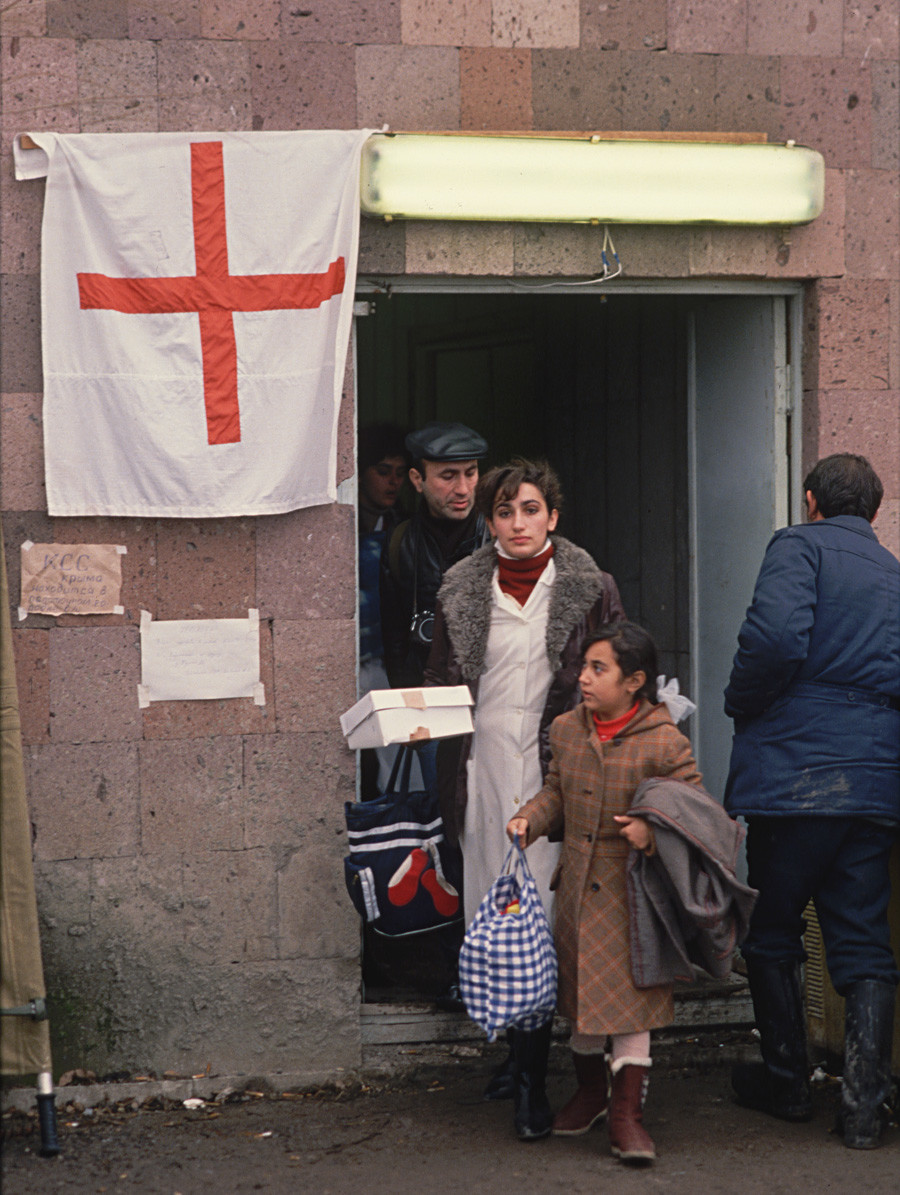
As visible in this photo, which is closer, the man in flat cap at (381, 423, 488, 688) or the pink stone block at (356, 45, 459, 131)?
the pink stone block at (356, 45, 459, 131)

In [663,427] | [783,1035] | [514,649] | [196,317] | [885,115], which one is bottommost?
[783,1035]

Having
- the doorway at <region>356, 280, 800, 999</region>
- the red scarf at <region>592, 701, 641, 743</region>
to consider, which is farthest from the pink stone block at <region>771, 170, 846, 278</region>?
the red scarf at <region>592, 701, 641, 743</region>

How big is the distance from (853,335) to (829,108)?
818 millimetres

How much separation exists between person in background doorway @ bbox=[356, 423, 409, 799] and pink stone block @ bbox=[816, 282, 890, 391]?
5.83 feet

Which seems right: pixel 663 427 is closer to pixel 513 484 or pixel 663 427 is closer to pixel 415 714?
pixel 513 484

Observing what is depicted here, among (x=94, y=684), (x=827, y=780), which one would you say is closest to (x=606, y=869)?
(x=827, y=780)

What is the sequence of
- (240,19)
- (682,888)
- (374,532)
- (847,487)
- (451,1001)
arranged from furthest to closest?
→ (374,532)
(451,1001)
(240,19)
(847,487)
(682,888)

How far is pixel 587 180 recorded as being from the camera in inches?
195

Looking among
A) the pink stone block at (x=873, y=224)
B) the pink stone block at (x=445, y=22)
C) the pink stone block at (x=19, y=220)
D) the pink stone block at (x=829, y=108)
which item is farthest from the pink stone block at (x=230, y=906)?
the pink stone block at (x=829, y=108)

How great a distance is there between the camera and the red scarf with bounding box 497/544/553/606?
14.9 feet

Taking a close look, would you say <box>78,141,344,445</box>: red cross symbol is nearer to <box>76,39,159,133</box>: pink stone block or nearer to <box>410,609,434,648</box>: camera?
<box>76,39,159,133</box>: pink stone block

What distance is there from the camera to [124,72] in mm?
4809

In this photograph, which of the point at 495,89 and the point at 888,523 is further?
the point at 888,523

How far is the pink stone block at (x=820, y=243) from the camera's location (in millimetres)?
5211
